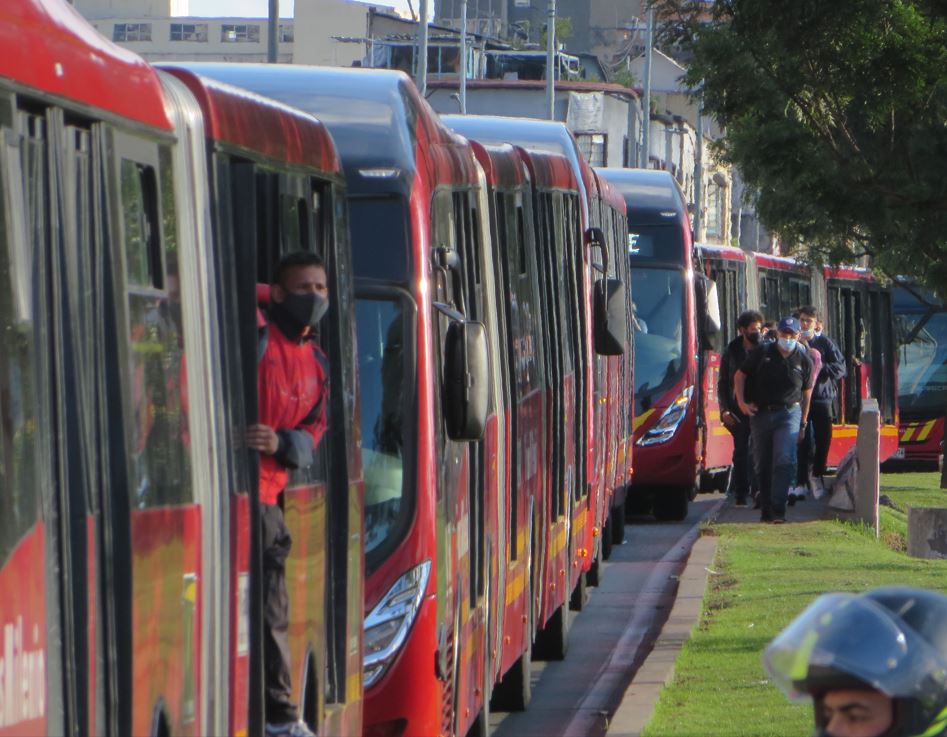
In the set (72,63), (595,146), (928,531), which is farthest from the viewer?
(595,146)

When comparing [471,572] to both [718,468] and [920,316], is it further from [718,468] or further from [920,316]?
[920,316]

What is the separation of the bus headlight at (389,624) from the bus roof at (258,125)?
146 centimetres

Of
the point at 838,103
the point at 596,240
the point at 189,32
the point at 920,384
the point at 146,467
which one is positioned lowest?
the point at 920,384

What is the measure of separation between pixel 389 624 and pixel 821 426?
16061mm

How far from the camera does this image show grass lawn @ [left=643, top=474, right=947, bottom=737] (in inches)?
378

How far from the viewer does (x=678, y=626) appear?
12.7 m

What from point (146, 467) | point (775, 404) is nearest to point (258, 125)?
point (146, 467)

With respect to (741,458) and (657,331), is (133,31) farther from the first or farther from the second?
(741,458)

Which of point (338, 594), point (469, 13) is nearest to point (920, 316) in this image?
point (338, 594)

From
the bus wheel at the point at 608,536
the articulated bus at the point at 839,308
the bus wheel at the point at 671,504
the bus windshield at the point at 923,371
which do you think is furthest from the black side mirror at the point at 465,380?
the bus windshield at the point at 923,371

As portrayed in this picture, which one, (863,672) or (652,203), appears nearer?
(863,672)

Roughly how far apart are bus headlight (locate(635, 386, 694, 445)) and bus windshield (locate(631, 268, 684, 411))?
177mm

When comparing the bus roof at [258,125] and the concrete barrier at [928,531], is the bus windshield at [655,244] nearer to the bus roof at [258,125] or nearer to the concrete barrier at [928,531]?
the concrete barrier at [928,531]

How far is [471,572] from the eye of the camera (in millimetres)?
8352
